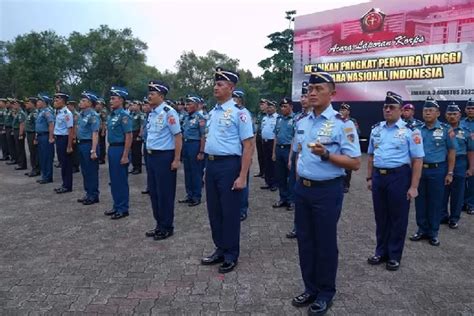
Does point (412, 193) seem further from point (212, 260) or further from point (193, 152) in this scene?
point (193, 152)

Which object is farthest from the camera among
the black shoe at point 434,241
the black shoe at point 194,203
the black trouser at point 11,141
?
the black trouser at point 11,141

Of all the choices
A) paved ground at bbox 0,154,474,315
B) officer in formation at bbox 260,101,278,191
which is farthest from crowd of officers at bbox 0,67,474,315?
officer in formation at bbox 260,101,278,191

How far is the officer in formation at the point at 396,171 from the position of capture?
4043mm

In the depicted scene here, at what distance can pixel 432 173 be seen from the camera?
489 cm

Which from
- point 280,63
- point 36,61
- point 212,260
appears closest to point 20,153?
point 212,260

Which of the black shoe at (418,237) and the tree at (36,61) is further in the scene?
the tree at (36,61)

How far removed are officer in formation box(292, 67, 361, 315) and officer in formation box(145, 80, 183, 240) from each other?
214 cm

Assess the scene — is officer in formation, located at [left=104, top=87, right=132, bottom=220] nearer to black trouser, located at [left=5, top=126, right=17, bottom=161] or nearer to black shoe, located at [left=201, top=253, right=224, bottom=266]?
black shoe, located at [left=201, top=253, right=224, bottom=266]

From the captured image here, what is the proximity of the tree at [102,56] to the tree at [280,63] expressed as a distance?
21008 mm

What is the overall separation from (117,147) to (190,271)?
2622 millimetres

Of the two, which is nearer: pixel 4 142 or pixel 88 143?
pixel 88 143

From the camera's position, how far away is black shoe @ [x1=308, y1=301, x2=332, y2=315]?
3.05m

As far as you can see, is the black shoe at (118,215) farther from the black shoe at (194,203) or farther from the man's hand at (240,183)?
the man's hand at (240,183)

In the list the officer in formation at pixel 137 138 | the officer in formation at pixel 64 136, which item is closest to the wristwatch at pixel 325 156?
the officer in formation at pixel 64 136
